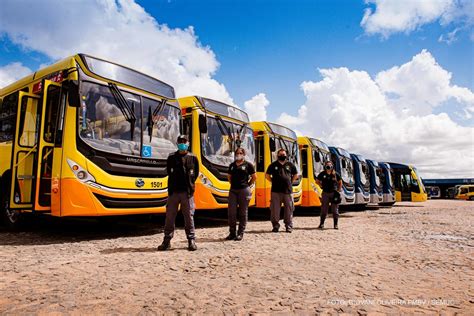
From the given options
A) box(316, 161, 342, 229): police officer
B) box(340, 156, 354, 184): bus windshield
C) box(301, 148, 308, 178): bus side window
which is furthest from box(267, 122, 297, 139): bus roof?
box(340, 156, 354, 184): bus windshield

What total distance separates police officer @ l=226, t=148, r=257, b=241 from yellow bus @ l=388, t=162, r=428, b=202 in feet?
67.1

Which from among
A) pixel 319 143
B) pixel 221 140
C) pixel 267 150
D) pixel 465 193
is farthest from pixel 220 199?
pixel 465 193

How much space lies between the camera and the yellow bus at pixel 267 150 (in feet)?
33.9

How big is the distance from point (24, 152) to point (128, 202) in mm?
2195

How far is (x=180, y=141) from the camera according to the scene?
5398 millimetres

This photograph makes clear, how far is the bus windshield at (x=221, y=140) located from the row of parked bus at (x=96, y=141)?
3 cm

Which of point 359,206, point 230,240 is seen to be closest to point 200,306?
point 230,240

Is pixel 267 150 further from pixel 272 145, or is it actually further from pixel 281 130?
pixel 281 130

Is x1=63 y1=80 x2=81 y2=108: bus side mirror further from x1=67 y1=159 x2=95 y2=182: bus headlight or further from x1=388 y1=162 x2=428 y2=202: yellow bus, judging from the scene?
x1=388 y1=162 x2=428 y2=202: yellow bus

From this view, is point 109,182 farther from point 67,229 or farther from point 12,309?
→ point 12,309

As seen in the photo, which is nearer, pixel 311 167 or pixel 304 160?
pixel 311 167

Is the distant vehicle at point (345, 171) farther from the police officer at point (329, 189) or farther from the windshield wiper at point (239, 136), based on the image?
the windshield wiper at point (239, 136)

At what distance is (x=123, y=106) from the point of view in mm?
6398

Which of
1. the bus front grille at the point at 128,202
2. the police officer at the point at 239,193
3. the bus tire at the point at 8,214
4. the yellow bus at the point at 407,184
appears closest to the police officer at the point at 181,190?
the bus front grille at the point at 128,202
